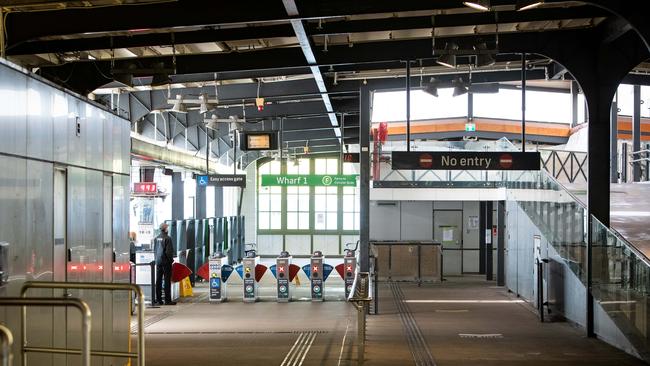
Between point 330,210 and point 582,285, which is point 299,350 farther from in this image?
point 330,210

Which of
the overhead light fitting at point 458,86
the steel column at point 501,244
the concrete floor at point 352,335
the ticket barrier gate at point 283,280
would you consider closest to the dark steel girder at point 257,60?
the overhead light fitting at point 458,86

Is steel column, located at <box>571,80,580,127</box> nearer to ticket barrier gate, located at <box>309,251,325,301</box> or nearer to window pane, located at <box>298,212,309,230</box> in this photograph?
window pane, located at <box>298,212,309,230</box>

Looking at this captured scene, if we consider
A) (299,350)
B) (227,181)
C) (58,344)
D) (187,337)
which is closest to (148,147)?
(227,181)

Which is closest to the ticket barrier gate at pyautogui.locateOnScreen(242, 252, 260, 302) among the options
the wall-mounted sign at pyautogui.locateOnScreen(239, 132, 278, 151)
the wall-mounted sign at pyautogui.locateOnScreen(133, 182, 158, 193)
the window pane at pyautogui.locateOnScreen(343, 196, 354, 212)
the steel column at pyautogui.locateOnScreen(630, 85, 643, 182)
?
the wall-mounted sign at pyautogui.locateOnScreen(239, 132, 278, 151)

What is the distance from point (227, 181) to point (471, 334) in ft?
34.8

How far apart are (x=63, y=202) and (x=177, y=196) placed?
1800cm

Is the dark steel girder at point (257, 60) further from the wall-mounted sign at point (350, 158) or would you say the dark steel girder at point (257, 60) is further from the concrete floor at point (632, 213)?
the wall-mounted sign at point (350, 158)

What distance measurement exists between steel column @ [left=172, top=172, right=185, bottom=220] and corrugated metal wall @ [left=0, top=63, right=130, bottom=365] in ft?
50.3

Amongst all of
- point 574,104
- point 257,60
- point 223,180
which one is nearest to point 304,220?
point 574,104

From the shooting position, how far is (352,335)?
45.4ft

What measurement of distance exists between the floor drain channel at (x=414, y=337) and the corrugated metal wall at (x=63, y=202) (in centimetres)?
424

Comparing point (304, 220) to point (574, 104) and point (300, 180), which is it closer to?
point (574, 104)

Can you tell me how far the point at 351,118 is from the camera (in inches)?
990

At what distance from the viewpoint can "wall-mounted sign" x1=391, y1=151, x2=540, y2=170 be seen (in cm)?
1440
